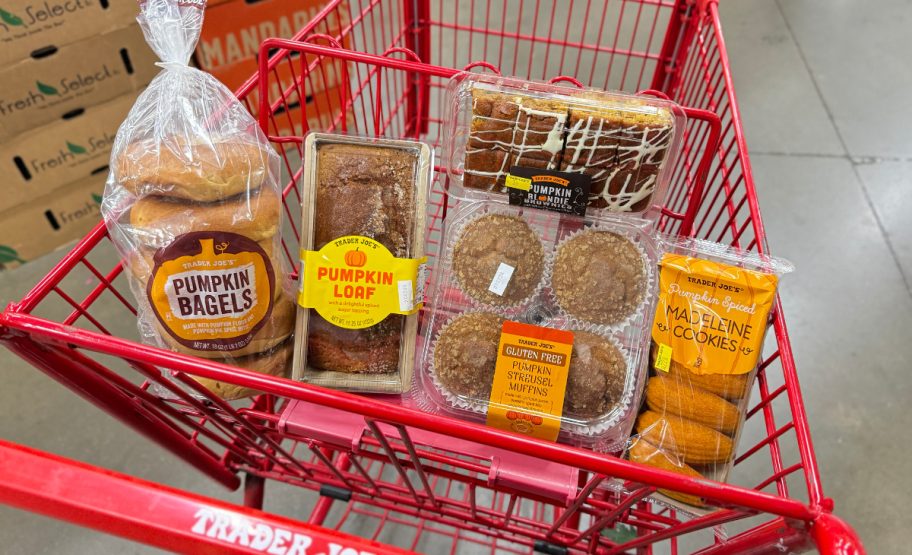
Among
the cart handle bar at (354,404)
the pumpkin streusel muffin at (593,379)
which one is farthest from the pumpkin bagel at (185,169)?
the pumpkin streusel muffin at (593,379)

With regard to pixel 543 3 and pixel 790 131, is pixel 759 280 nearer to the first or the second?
pixel 790 131

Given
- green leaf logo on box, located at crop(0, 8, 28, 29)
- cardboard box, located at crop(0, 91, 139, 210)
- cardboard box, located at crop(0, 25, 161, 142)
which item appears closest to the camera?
green leaf logo on box, located at crop(0, 8, 28, 29)

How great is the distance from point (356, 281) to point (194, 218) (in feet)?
0.85

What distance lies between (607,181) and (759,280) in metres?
0.28

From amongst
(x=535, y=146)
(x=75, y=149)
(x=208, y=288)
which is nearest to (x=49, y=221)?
(x=75, y=149)

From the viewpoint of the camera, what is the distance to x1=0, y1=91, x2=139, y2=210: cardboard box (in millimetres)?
1850

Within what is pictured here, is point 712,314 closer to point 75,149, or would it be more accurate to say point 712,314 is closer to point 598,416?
point 598,416

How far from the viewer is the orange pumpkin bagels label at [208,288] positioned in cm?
77

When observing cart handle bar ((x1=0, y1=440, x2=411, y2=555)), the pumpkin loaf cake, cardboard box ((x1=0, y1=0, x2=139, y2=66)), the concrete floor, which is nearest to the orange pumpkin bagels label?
the pumpkin loaf cake

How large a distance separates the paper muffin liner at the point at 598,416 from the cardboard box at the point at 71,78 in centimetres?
170

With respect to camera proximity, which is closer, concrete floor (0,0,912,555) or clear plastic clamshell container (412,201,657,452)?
clear plastic clamshell container (412,201,657,452)

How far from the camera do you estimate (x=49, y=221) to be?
2.06 m

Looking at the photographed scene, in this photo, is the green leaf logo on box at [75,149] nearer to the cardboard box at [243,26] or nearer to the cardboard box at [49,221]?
the cardboard box at [49,221]

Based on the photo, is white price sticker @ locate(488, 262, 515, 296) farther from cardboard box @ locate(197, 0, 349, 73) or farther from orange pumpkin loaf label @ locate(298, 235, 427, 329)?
cardboard box @ locate(197, 0, 349, 73)
